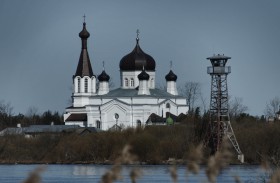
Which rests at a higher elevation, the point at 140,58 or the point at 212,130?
the point at 140,58

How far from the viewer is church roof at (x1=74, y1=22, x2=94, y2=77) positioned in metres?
93.6

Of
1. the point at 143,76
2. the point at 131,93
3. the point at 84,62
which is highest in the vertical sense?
the point at 84,62

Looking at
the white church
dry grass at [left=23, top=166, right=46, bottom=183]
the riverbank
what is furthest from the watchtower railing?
dry grass at [left=23, top=166, right=46, bottom=183]

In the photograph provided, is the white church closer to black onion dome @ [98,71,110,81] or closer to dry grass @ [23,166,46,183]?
black onion dome @ [98,71,110,81]

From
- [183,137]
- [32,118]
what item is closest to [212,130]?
[183,137]

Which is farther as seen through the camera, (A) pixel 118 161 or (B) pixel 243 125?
(B) pixel 243 125

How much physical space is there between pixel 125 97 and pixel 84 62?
771 cm

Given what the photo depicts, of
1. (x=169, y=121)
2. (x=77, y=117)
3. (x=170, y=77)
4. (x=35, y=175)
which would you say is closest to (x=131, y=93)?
(x=170, y=77)

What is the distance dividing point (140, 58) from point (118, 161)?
84159 millimetres

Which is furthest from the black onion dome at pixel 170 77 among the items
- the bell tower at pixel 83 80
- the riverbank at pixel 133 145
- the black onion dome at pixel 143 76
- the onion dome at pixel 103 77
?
the riverbank at pixel 133 145

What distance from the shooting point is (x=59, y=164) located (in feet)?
197

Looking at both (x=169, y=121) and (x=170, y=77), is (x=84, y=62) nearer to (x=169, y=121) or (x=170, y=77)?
(x=170, y=77)

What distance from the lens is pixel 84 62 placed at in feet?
309

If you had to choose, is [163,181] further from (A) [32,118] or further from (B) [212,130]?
(A) [32,118]
